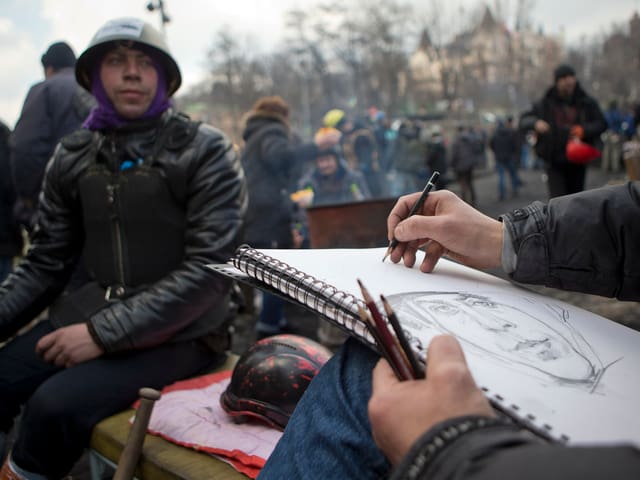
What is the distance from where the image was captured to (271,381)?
165 cm

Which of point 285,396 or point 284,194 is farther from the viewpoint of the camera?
point 284,194

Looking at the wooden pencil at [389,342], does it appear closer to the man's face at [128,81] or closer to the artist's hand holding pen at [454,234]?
the artist's hand holding pen at [454,234]

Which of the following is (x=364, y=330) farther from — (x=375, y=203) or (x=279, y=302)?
(x=279, y=302)

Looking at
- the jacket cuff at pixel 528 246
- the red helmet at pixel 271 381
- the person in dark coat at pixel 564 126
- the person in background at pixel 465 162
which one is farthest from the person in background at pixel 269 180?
the person in background at pixel 465 162

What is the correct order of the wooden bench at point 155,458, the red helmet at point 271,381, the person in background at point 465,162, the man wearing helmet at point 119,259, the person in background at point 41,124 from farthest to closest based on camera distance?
the person in background at point 465,162 → the person in background at point 41,124 → the man wearing helmet at point 119,259 → the red helmet at point 271,381 → the wooden bench at point 155,458

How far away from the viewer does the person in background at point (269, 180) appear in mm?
4707

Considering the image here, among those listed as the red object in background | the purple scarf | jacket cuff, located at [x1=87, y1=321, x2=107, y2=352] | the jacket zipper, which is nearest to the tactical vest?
the jacket zipper

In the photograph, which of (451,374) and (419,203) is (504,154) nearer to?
(419,203)

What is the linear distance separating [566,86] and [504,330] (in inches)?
219

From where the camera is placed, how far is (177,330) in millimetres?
2033

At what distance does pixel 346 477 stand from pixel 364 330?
236 mm

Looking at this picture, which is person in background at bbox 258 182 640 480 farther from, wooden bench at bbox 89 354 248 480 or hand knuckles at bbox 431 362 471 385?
wooden bench at bbox 89 354 248 480

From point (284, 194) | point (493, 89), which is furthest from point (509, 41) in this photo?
point (284, 194)

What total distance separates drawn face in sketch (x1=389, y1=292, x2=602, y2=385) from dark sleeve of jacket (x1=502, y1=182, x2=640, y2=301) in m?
0.09
